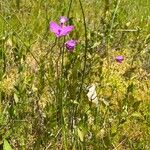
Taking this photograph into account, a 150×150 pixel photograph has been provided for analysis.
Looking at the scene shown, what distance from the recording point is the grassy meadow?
2.54 meters

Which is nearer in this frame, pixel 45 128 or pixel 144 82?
pixel 45 128

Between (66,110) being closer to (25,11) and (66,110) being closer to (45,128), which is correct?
(45,128)

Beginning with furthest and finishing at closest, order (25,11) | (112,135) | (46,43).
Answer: (25,11) < (46,43) < (112,135)

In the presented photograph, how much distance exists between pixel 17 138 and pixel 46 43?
56.1 inches

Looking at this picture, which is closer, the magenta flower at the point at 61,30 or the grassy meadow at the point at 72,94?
the magenta flower at the point at 61,30

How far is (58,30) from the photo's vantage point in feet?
7.61

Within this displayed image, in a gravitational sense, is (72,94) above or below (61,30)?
below

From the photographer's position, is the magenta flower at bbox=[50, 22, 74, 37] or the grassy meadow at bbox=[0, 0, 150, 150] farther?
the grassy meadow at bbox=[0, 0, 150, 150]

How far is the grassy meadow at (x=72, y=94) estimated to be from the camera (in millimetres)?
2539

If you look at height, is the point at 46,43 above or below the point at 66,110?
above

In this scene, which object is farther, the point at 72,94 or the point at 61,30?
the point at 72,94

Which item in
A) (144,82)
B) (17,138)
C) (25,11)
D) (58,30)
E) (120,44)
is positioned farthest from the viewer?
(25,11)

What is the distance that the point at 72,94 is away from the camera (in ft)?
8.36

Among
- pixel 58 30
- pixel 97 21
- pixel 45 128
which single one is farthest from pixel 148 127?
pixel 97 21
